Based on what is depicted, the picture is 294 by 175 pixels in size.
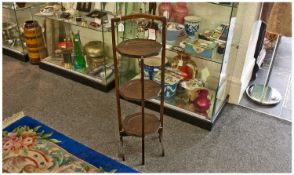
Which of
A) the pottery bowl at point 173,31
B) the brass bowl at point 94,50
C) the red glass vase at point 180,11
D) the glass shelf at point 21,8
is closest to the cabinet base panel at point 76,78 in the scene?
the brass bowl at point 94,50

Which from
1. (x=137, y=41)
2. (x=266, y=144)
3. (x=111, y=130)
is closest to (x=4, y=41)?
(x=111, y=130)

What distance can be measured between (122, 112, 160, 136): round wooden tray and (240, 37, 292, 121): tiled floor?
3.21 ft

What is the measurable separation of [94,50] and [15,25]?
1054 millimetres

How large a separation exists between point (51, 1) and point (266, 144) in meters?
2.34

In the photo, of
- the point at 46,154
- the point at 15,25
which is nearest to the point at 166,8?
the point at 46,154

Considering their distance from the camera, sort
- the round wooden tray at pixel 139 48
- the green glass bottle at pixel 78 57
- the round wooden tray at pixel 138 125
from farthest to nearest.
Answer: the green glass bottle at pixel 78 57
the round wooden tray at pixel 138 125
the round wooden tray at pixel 139 48

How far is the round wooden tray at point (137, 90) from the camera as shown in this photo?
1.64 m

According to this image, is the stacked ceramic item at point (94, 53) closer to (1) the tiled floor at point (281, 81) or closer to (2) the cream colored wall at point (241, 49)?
(2) the cream colored wall at point (241, 49)

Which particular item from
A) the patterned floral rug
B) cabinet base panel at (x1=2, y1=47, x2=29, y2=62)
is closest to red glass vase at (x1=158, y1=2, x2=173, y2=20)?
the patterned floral rug

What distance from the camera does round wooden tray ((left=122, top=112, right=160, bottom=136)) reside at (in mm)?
1773

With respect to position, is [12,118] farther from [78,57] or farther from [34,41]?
[34,41]

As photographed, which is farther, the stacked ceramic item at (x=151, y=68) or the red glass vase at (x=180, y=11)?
the stacked ceramic item at (x=151, y=68)

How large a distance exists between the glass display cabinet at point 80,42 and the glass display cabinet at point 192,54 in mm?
288

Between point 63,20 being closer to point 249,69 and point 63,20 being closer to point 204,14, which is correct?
point 204,14
